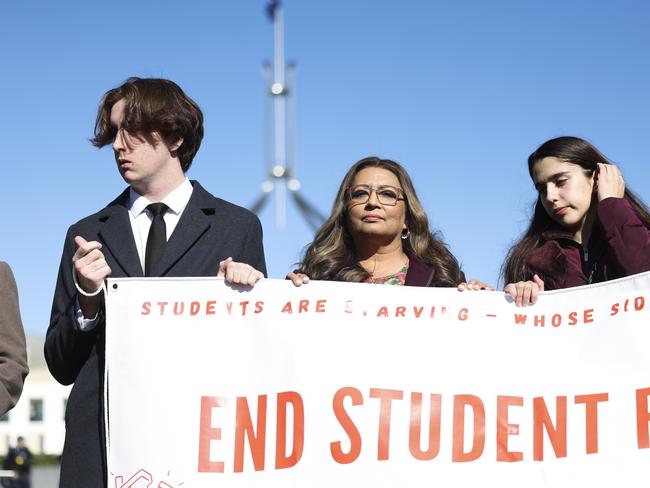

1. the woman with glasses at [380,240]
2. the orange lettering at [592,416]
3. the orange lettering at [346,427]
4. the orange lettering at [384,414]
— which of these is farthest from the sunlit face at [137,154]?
the orange lettering at [592,416]

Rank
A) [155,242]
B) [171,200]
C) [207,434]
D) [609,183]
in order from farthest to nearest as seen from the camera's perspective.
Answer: [609,183] → [171,200] → [155,242] → [207,434]

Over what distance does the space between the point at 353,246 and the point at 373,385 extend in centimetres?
104

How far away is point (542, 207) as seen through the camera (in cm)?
564

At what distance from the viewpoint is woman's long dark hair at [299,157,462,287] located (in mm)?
5559

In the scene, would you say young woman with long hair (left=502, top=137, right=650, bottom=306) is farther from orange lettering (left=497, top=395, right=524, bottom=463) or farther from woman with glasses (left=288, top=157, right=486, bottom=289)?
orange lettering (left=497, top=395, right=524, bottom=463)

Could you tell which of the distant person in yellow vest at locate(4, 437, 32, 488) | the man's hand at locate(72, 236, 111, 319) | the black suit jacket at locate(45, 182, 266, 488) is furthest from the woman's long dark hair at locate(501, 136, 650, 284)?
the distant person in yellow vest at locate(4, 437, 32, 488)

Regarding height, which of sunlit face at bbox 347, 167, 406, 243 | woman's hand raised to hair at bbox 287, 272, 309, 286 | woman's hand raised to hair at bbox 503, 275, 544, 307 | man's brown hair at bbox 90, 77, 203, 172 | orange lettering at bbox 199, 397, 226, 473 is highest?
man's brown hair at bbox 90, 77, 203, 172

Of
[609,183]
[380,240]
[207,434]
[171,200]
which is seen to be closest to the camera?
[207,434]

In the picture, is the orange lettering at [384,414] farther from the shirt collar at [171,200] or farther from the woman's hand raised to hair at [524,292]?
the shirt collar at [171,200]

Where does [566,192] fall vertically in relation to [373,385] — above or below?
above

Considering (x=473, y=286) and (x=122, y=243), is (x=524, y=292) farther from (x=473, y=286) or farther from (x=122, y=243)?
(x=122, y=243)

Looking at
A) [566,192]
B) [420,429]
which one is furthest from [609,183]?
[420,429]

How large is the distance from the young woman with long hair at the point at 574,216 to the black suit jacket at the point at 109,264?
1.36 metres

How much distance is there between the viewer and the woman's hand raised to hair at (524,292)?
502 centimetres
